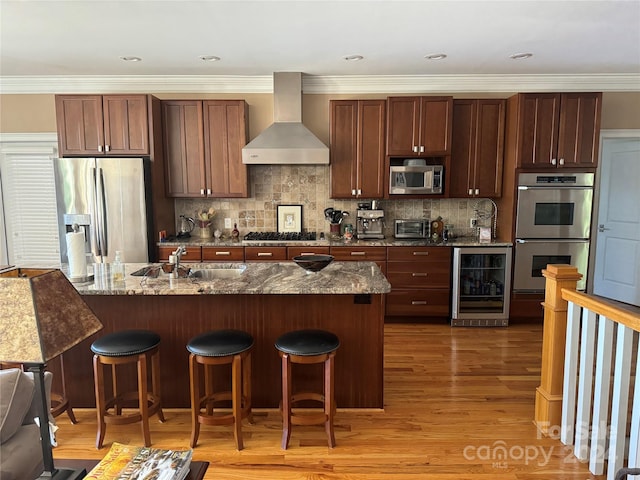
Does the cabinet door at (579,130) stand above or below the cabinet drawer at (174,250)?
A: above

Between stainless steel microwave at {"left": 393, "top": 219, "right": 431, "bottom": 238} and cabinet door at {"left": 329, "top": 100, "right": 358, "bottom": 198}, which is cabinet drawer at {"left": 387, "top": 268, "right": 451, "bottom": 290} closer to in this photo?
stainless steel microwave at {"left": 393, "top": 219, "right": 431, "bottom": 238}

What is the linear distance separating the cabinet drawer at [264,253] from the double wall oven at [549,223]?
8.20 ft

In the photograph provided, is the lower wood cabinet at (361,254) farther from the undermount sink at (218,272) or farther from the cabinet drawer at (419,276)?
the undermount sink at (218,272)

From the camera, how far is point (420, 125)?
436cm

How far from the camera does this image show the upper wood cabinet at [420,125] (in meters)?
4.34

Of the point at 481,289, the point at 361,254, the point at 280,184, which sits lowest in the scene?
the point at 481,289

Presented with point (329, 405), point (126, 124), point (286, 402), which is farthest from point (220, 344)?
point (126, 124)

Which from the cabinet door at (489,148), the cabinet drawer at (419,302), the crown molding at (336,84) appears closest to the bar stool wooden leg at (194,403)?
the cabinet drawer at (419,302)

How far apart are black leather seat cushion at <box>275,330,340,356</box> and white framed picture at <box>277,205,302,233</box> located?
8.52 ft

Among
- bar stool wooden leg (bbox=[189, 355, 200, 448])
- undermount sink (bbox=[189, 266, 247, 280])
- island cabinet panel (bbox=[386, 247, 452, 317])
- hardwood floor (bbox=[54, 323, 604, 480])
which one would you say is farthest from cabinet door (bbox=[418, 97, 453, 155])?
bar stool wooden leg (bbox=[189, 355, 200, 448])

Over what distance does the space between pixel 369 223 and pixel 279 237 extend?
106 cm

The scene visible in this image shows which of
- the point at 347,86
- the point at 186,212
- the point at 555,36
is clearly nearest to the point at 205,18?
the point at 347,86

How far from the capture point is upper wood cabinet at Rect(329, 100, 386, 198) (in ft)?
14.5

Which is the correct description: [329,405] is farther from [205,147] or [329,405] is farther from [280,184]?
[205,147]
